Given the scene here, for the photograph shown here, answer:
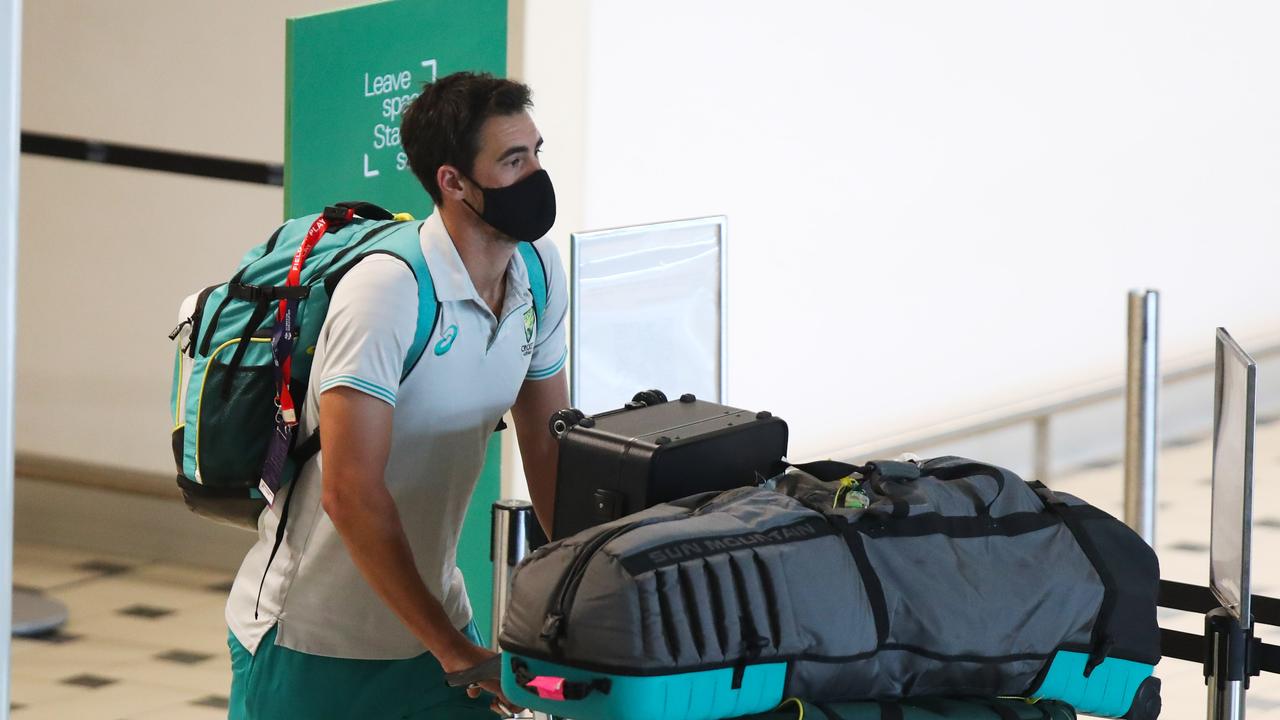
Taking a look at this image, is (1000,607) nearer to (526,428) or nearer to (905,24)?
(526,428)

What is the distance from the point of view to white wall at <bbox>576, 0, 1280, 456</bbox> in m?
5.65

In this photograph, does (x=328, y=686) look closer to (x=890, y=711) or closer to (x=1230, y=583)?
(x=890, y=711)

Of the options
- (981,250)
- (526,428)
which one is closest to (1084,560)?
(526,428)

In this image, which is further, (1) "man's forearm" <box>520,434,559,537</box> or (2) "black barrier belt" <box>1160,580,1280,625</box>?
(2) "black barrier belt" <box>1160,580,1280,625</box>

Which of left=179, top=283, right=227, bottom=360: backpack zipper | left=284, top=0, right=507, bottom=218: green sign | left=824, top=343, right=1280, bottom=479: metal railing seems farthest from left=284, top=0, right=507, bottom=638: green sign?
left=824, top=343, right=1280, bottom=479: metal railing

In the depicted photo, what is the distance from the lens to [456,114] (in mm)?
2199

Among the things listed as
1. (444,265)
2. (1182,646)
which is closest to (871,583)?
(444,265)

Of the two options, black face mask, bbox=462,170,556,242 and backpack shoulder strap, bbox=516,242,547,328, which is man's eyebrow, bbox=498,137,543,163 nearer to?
black face mask, bbox=462,170,556,242

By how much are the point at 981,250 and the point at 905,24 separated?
3.33 ft

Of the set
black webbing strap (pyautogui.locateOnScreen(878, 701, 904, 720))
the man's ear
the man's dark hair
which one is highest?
the man's dark hair

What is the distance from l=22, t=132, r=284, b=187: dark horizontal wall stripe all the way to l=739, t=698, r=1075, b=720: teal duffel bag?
3869mm

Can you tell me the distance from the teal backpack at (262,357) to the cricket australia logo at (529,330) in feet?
0.62

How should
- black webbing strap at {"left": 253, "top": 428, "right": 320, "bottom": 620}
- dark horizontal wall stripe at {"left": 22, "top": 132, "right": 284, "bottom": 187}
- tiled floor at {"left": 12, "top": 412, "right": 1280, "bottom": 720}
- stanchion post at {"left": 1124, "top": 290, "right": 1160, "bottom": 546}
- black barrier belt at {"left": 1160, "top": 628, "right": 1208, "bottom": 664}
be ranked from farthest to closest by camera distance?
dark horizontal wall stripe at {"left": 22, "top": 132, "right": 284, "bottom": 187}, tiled floor at {"left": 12, "top": 412, "right": 1280, "bottom": 720}, stanchion post at {"left": 1124, "top": 290, "right": 1160, "bottom": 546}, black barrier belt at {"left": 1160, "top": 628, "right": 1208, "bottom": 664}, black webbing strap at {"left": 253, "top": 428, "right": 320, "bottom": 620}

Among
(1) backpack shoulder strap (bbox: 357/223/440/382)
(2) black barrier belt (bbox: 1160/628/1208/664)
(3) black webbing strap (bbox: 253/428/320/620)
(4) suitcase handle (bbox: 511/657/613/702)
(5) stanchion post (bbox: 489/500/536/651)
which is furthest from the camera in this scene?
(5) stanchion post (bbox: 489/500/536/651)
